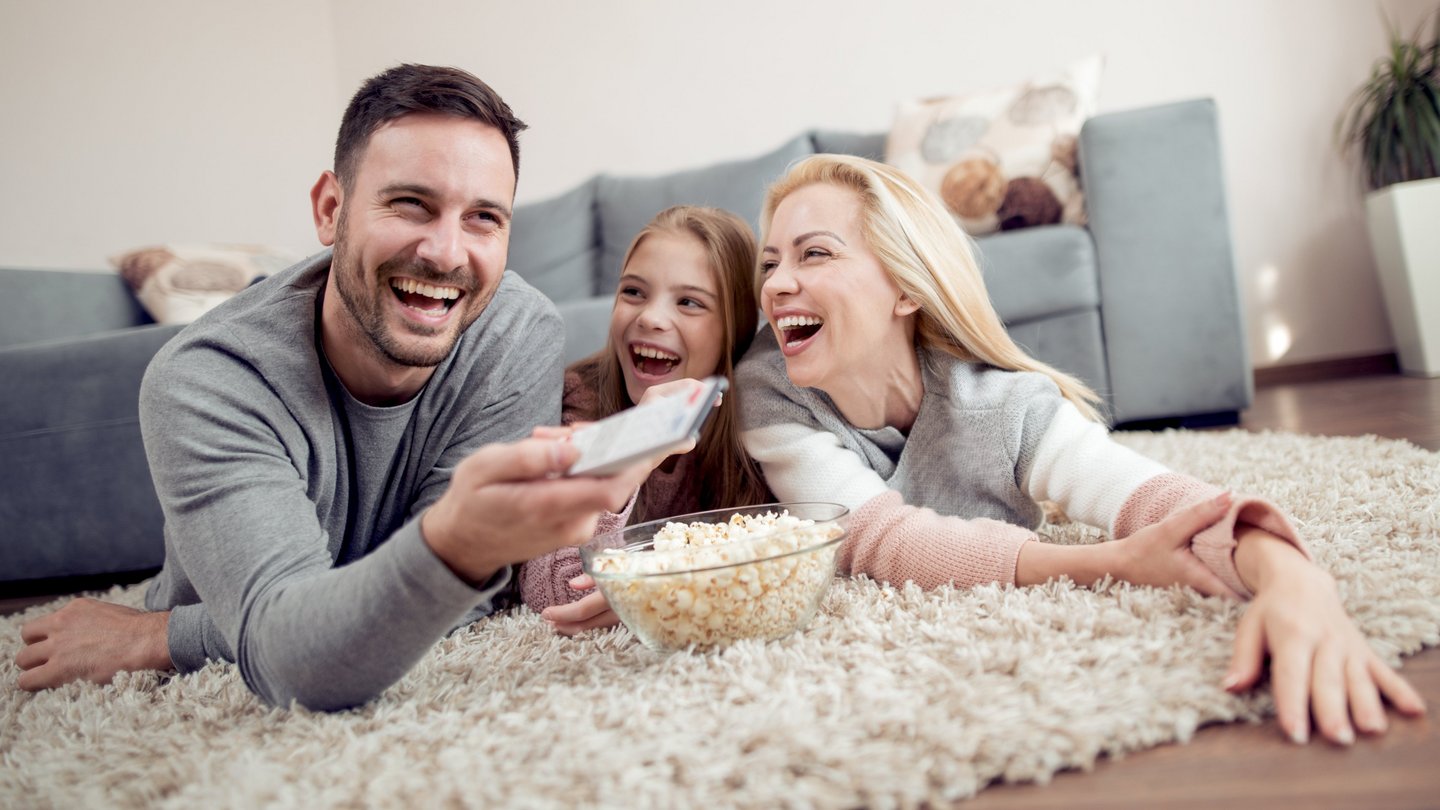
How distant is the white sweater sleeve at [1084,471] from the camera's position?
109 cm

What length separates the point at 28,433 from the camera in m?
1.81

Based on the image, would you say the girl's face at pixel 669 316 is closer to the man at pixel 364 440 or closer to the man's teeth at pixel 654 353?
the man's teeth at pixel 654 353

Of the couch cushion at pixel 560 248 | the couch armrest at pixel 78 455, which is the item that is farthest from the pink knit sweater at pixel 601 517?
the couch cushion at pixel 560 248

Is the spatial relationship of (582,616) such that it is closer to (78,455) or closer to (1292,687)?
(1292,687)

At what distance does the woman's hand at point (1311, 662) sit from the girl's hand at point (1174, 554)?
0.09 meters

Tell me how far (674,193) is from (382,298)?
199 cm

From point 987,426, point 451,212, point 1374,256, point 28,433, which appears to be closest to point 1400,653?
point 987,426

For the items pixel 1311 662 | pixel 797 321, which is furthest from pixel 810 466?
pixel 1311 662

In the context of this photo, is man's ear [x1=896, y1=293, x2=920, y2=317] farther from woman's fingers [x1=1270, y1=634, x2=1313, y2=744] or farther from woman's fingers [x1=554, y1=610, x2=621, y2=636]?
woman's fingers [x1=1270, y1=634, x2=1313, y2=744]

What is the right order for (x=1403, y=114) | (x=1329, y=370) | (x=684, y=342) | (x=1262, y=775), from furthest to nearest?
(x=1329, y=370), (x=1403, y=114), (x=684, y=342), (x=1262, y=775)

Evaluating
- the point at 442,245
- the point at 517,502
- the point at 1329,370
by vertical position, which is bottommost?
the point at 1329,370

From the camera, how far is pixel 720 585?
847mm

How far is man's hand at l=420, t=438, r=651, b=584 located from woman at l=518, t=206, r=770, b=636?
683 mm

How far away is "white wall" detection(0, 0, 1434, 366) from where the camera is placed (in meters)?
3.07
